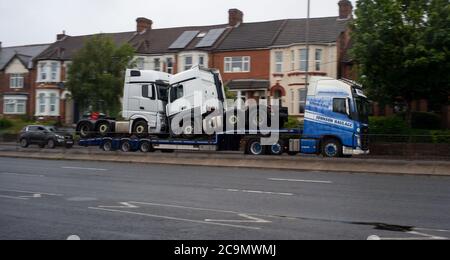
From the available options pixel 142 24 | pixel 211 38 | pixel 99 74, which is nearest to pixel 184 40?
pixel 211 38

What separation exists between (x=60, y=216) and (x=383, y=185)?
9.48 m

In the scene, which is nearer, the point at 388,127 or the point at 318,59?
the point at 388,127

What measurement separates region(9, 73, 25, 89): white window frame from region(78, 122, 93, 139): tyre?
106 ft

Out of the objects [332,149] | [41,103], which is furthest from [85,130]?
[41,103]

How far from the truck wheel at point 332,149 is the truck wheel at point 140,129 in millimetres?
9663

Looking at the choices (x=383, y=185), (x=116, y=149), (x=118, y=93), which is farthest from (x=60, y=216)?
(x=118, y=93)

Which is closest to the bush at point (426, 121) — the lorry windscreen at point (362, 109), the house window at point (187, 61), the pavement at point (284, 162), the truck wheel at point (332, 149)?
the lorry windscreen at point (362, 109)

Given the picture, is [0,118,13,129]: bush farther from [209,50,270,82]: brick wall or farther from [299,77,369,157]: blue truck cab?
[299,77,369,157]: blue truck cab

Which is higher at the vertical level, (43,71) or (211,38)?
(211,38)

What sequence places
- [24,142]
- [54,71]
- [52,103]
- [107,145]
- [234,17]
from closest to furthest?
[107,145] → [24,142] → [234,17] → [54,71] → [52,103]

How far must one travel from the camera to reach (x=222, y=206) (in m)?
11.5

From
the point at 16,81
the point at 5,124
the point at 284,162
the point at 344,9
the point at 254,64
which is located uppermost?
the point at 344,9

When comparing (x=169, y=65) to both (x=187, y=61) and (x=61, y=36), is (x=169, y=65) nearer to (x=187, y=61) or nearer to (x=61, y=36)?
(x=187, y=61)

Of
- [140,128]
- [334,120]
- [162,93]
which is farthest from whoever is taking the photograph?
[140,128]
